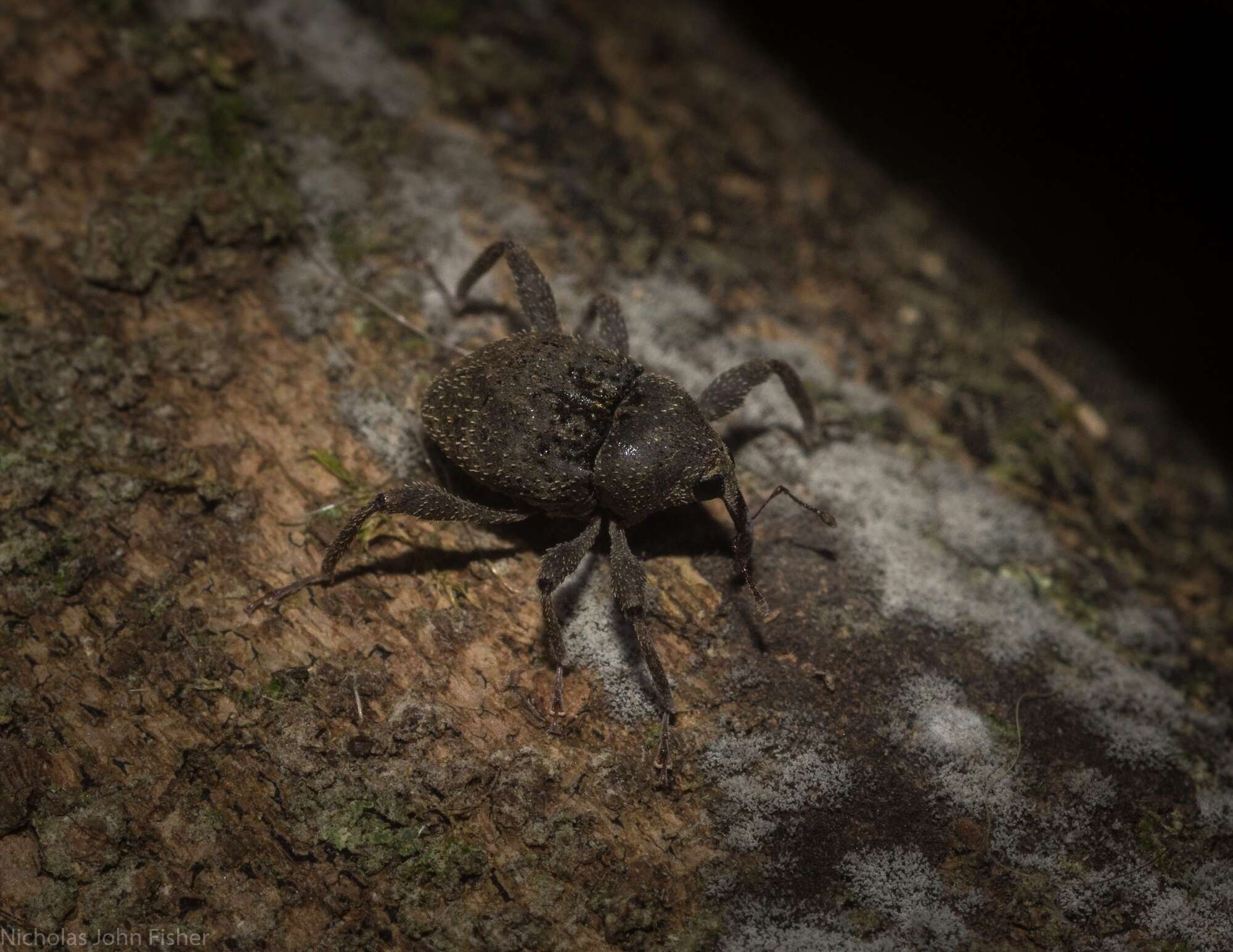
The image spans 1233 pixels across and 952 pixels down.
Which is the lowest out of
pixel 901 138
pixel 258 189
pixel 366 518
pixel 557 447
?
pixel 366 518

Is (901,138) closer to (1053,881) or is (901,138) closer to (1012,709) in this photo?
(1012,709)

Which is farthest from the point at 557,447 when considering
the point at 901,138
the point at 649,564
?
the point at 901,138

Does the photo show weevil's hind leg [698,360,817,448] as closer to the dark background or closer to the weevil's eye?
the weevil's eye

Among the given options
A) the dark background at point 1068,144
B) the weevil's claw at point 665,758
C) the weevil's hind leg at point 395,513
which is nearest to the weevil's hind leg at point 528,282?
the weevil's hind leg at point 395,513

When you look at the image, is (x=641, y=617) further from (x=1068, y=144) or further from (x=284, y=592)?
(x=1068, y=144)

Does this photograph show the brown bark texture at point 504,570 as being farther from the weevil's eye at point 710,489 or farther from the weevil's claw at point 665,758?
the weevil's eye at point 710,489

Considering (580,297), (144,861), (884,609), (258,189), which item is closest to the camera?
(144,861)
